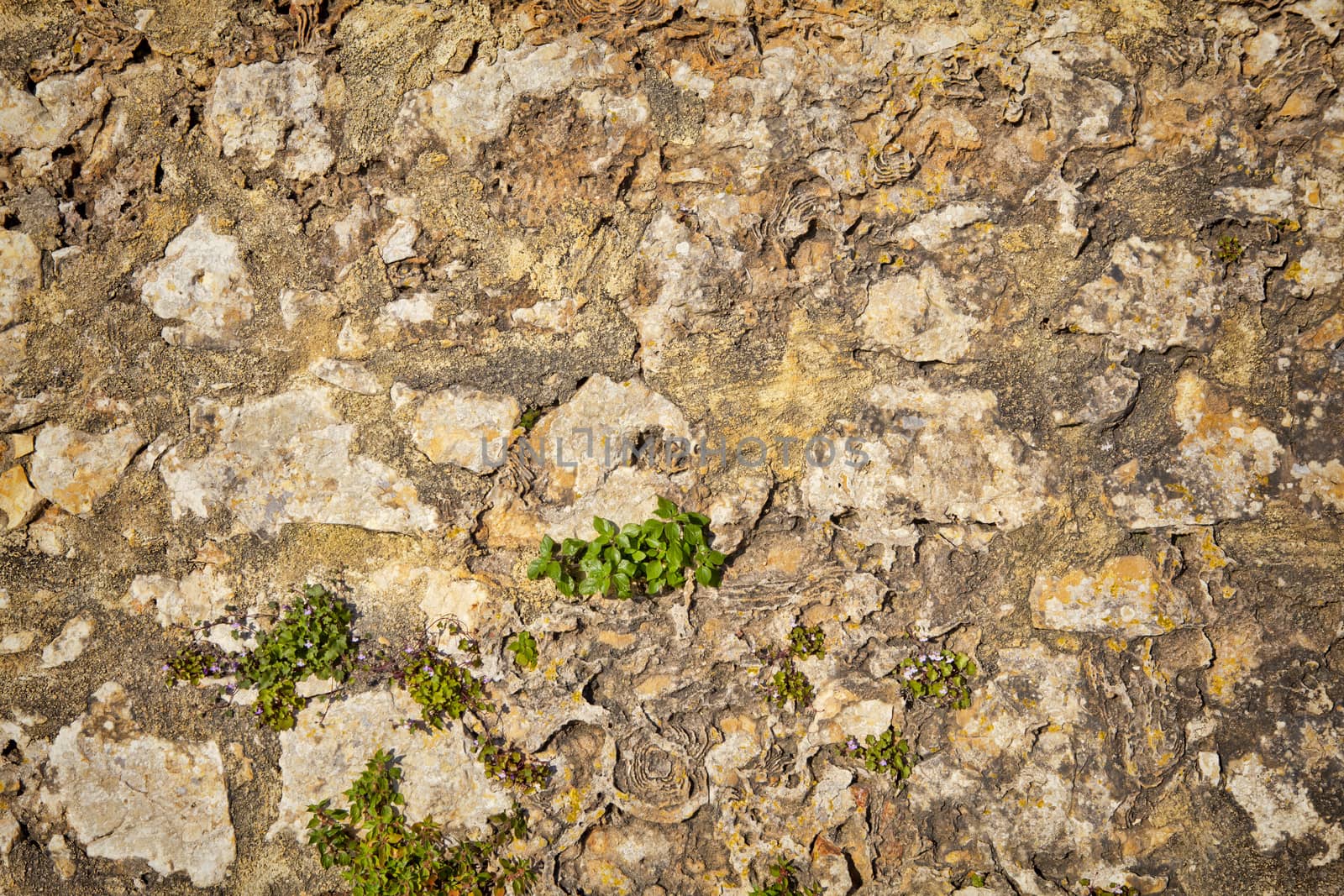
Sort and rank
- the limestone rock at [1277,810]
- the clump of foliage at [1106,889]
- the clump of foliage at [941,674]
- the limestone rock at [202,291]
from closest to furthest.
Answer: the limestone rock at [1277,810] → the clump of foliage at [1106,889] → the clump of foliage at [941,674] → the limestone rock at [202,291]

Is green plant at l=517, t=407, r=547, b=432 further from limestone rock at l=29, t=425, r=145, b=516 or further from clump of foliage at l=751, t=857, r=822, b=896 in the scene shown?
clump of foliage at l=751, t=857, r=822, b=896

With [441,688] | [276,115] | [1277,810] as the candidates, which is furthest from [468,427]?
[1277,810]

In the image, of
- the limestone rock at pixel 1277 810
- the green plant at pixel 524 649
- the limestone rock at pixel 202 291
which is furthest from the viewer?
the limestone rock at pixel 202 291

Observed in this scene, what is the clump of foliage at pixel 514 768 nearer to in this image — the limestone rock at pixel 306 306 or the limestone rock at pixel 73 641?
the limestone rock at pixel 73 641

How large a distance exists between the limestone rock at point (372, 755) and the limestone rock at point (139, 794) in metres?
0.23

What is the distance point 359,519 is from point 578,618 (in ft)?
2.68

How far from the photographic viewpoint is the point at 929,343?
2707 millimetres

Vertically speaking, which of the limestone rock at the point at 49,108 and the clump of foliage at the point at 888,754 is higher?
the limestone rock at the point at 49,108

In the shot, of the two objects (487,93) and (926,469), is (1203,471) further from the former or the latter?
(487,93)

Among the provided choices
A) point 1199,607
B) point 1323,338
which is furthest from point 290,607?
point 1323,338

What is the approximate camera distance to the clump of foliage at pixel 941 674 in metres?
2.72

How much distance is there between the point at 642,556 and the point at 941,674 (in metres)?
1.03

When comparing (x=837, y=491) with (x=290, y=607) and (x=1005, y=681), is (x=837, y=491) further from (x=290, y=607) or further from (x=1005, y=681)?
(x=290, y=607)

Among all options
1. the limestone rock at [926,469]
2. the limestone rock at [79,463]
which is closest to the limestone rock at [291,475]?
the limestone rock at [79,463]
